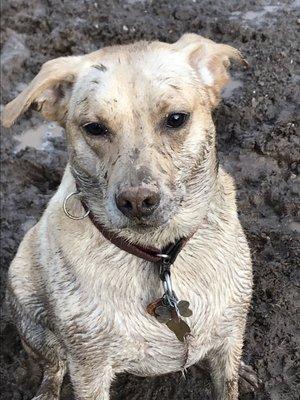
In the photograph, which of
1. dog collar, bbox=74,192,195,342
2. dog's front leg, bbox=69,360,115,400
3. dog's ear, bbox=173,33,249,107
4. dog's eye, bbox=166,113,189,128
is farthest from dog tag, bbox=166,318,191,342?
dog's ear, bbox=173,33,249,107

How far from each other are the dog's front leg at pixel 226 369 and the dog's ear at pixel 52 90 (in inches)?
49.7

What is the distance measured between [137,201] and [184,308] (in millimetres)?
573

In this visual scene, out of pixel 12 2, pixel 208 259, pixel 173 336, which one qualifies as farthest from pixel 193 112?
pixel 12 2

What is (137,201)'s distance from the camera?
252 centimetres

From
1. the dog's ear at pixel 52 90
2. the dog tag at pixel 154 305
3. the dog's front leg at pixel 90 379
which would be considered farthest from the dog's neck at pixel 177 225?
the dog's front leg at pixel 90 379

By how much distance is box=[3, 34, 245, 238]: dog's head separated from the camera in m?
2.60

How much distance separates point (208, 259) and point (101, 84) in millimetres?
864

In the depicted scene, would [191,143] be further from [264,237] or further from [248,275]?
[264,237]

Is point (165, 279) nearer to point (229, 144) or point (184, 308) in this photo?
point (184, 308)

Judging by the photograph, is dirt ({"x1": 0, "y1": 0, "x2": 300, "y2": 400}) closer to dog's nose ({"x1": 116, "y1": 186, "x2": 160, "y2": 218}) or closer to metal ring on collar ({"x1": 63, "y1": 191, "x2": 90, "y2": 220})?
metal ring on collar ({"x1": 63, "y1": 191, "x2": 90, "y2": 220})

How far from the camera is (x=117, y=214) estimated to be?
2.66 meters

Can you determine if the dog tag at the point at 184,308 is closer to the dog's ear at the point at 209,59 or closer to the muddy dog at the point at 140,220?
the muddy dog at the point at 140,220

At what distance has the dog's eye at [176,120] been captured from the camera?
8.79 feet

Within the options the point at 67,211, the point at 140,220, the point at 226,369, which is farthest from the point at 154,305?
the point at 226,369
